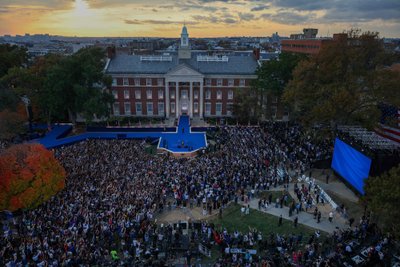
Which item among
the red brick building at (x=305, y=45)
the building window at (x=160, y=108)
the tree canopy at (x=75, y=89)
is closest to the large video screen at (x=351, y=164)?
the tree canopy at (x=75, y=89)

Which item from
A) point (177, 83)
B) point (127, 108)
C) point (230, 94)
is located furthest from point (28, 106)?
point (230, 94)

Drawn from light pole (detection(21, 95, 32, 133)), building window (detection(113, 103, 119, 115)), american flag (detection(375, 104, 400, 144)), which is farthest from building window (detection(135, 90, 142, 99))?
american flag (detection(375, 104, 400, 144))

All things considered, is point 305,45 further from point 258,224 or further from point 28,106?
point 258,224

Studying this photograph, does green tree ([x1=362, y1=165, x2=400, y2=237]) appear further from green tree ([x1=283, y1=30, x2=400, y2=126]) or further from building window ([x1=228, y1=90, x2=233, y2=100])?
building window ([x1=228, y1=90, x2=233, y2=100])

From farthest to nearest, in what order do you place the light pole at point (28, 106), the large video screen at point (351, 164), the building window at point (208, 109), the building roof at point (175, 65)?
1. the building window at point (208, 109)
2. the building roof at point (175, 65)
3. the light pole at point (28, 106)
4. the large video screen at point (351, 164)

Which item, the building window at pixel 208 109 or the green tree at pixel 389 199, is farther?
the building window at pixel 208 109

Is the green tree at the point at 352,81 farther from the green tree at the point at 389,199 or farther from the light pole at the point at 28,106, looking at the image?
the light pole at the point at 28,106
